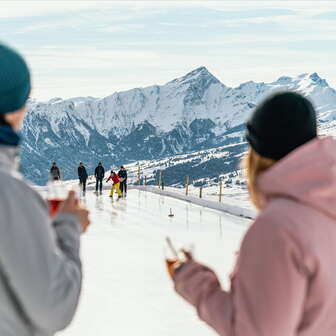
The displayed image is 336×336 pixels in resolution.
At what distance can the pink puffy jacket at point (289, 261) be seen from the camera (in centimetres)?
246

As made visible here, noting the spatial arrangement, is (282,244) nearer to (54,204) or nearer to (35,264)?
(35,264)

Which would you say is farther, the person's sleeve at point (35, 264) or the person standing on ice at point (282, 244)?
the person standing on ice at point (282, 244)

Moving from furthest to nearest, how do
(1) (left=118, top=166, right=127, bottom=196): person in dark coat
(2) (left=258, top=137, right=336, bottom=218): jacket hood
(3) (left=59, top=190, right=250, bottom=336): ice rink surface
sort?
(1) (left=118, top=166, right=127, bottom=196): person in dark coat, (3) (left=59, top=190, right=250, bottom=336): ice rink surface, (2) (left=258, top=137, right=336, bottom=218): jacket hood

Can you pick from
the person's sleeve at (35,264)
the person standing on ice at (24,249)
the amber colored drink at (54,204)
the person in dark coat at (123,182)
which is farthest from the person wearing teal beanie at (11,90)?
the person in dark coat at (123,182)

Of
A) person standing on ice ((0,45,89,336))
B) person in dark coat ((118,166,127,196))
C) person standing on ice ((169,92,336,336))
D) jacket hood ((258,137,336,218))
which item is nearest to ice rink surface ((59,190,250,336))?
person standing on ice ((169,92,336,336))

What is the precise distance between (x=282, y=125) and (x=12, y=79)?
2.91 feet

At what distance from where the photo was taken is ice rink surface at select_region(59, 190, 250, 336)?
310 inches

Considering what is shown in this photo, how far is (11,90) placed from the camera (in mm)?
2539

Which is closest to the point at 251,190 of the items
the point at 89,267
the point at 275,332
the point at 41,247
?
the point at 275,332

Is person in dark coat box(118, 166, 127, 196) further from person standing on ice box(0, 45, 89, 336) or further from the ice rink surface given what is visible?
person standing on ice box(0, 45, 89, 336)

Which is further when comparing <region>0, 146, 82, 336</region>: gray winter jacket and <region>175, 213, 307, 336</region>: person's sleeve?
<region>175, 213, 307, 336</region>: person's sleeve

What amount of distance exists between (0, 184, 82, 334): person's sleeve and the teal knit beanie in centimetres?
30

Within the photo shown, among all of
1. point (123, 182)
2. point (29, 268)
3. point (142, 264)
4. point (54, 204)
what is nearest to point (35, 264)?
point (29, 268)

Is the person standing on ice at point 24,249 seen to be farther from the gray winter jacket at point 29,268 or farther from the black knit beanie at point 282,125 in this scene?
the black knit beanie at point 282,125
